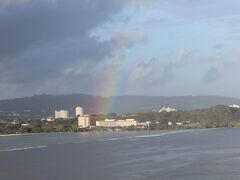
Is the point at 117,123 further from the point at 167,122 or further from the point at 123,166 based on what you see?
the point at 123,166

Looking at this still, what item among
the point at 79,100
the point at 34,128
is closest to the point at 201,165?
the point at 34,128

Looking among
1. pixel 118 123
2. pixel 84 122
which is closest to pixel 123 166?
pixel 118 123

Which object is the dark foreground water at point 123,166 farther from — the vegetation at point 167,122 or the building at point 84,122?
the building at point 84,122

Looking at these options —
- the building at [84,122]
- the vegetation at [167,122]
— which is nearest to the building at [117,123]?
the building at [84,122]

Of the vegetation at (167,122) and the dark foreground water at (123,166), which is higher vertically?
the vegetation at (167,122)

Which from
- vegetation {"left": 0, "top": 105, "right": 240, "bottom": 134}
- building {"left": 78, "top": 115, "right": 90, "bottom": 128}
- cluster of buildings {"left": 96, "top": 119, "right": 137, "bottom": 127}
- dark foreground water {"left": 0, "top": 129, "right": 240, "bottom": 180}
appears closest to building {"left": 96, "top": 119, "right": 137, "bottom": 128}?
cluster of buildings {"left": 96, "top": 119, "right": 137, "bottom": 127}

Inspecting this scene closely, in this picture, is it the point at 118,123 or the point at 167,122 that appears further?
the point at 167,122

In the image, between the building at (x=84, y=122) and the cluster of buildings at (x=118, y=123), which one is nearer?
the building at (x=84, y=122)

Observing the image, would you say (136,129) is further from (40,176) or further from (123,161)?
(40,176)

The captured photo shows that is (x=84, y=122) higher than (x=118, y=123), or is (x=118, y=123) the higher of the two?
(x=84, y=122)

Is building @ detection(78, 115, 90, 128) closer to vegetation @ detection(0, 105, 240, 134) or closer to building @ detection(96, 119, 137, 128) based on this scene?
vegetation @ detection(0, 105, 240, 134)
